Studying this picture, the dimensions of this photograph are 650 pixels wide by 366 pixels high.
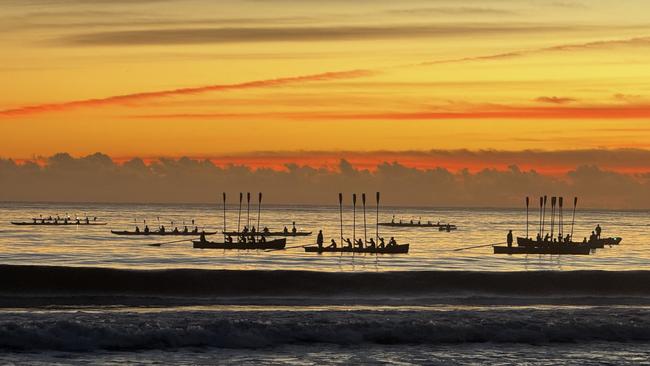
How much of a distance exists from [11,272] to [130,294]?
18.4ft

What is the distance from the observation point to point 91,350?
3014cm

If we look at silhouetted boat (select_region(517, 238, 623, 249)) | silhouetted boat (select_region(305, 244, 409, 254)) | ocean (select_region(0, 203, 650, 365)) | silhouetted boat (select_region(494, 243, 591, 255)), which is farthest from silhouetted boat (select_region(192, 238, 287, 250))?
ocean (select_region(0, 203, 650, 365))

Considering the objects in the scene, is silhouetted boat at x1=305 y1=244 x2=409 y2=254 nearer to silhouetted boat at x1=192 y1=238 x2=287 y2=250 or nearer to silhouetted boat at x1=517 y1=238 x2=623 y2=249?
silhouetted boat at x1=192 y1=238 x2=287 y2=250

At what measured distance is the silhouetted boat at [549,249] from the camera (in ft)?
320

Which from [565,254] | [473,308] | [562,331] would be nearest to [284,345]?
[562,331]

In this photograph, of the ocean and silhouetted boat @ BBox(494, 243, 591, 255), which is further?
silhouetted boat @ BBox(494, 243, 591, 255)

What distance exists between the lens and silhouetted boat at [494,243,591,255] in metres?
97.5

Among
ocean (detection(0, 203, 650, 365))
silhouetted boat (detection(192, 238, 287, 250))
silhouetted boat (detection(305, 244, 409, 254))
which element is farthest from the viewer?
silhouetted boat (detection(192, 238, 287, 250))

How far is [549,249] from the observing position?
97.9 metres

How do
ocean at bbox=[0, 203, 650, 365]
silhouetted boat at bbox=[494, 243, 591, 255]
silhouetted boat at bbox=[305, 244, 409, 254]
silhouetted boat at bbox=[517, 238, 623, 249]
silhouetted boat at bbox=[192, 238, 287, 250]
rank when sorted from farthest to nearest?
silhouetted boat at bbox=[192, 238, 287, 250], silhouetted boat at bbox=[517, 238, 623, 249], silhouetted boat at bbox=[494, 243, 591, 255], silhouetted boat at bbox=[305, 244, 409, 254], ocean at bbox=[0, 203, 650, 365]

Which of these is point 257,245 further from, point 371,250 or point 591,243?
point 591,243

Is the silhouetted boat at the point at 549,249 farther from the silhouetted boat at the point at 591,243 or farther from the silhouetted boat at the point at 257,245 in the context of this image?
the silhouetted boat at the point at 257,245

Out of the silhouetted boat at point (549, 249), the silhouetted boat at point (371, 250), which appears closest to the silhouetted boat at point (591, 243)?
the silhouetted boat at point (549, 249)

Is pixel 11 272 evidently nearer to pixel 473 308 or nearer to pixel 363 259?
pixel 473 308
